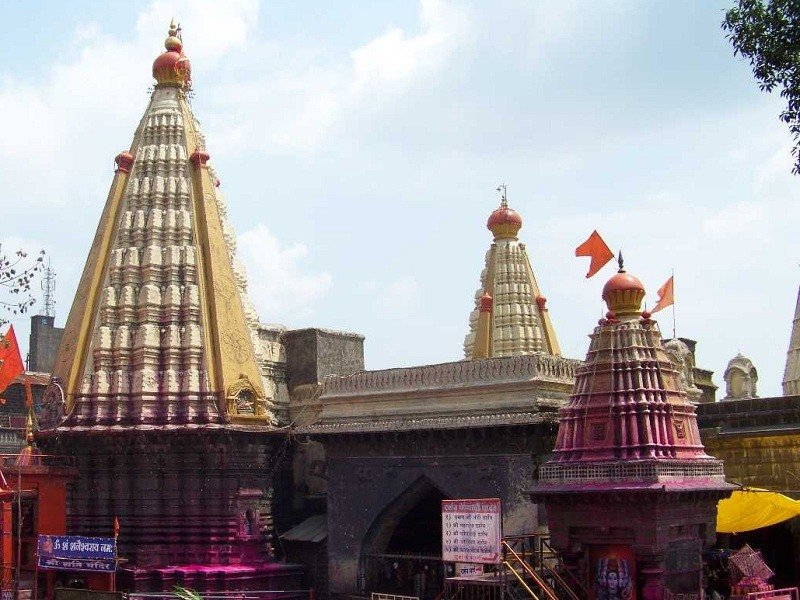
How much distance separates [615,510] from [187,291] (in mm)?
13147

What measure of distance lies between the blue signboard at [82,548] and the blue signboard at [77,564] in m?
0.07

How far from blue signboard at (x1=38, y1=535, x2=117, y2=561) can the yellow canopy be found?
1248 centimetres

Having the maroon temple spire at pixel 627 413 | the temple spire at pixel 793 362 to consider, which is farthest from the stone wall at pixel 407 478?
the temple spire at pixel 793 362

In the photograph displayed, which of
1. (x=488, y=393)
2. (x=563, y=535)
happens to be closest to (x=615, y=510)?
(x=563, y=535)

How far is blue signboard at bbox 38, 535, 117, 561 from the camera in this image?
23.2 m

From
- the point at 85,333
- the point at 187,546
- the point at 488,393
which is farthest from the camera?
the point at 85,333

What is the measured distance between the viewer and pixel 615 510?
17.2 metres

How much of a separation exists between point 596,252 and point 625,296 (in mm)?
2127

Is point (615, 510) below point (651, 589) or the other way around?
the other way around

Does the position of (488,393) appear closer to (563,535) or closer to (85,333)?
(563,535)

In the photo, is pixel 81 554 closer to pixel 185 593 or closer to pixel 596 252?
pixel 185 593

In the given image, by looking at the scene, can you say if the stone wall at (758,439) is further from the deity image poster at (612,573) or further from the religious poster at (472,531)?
the religious poster at (472,531)

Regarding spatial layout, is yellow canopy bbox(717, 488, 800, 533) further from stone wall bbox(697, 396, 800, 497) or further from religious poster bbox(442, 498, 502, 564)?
religious poster bbox(442, 498, 502, 564)

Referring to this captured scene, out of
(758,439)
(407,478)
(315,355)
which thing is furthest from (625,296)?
(315,355)
